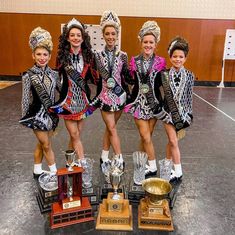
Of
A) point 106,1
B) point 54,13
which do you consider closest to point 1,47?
point 54,13

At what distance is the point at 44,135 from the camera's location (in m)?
2.07

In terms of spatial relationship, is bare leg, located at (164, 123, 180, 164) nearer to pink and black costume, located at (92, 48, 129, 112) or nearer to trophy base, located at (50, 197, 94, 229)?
pink and black costume, located at (92, 48, 129, 112)

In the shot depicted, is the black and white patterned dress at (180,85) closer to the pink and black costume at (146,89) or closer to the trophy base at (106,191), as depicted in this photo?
the pink and black costume at (146,89)

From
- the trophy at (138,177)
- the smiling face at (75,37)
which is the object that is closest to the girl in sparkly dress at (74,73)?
the smiling face at (75,37)

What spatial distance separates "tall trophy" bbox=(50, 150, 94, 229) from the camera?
5.48ft

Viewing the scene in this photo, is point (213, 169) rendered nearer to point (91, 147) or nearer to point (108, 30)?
point (91, 147)

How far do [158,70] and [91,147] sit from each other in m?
1.28

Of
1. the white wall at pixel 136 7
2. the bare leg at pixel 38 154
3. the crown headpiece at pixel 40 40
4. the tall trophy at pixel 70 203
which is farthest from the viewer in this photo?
the white wall at pixel 136 7

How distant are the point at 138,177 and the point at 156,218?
437 mm

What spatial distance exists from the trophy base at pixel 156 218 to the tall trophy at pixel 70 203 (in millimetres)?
→ 323

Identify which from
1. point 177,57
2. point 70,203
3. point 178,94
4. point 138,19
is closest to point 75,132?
point 70,203

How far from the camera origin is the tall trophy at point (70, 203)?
1.67 metres

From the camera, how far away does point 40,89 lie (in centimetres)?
196

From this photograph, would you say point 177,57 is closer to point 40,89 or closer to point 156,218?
point 40,89
